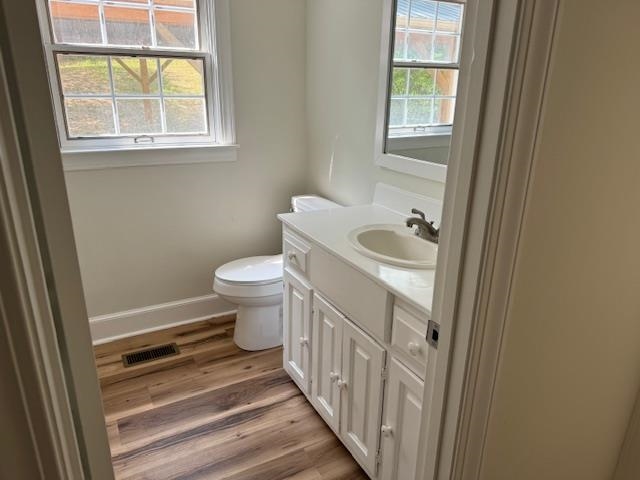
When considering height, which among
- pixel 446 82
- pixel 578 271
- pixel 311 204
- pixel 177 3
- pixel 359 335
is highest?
Answer: pixel 177 3

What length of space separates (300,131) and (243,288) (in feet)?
3.62

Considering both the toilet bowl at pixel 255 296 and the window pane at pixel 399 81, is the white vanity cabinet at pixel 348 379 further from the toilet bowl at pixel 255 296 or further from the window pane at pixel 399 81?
the window pane at pixel 399 81

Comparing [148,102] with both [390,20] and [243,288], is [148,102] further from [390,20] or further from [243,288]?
[390,20]

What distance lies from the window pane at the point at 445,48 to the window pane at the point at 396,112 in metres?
0.24

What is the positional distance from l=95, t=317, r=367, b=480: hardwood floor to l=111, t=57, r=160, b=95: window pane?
4.72 ft

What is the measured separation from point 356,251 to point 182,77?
1.57 metres

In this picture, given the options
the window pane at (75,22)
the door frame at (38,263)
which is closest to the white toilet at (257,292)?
the window pane at (75,22)

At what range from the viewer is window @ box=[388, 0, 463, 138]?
182 centimetres

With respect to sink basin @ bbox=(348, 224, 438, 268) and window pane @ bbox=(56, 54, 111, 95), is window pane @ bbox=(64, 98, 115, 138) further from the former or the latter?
sink basin @ bbox=(348, 224, 438, 268)

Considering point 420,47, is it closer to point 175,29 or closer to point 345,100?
point 345,100

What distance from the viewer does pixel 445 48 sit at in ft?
6.02

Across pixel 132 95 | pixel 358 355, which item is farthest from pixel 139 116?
pixel 358 355

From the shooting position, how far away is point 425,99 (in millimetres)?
1961

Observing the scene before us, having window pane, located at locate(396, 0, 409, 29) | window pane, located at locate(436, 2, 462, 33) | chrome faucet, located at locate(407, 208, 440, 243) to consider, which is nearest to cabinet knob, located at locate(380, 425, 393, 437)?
chrome faucet, located at locate(407, 208, 440, 243)
